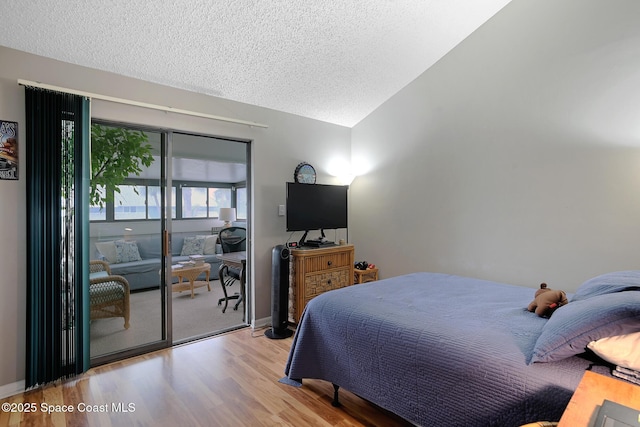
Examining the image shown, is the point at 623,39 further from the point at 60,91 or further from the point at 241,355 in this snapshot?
the point at 60,91

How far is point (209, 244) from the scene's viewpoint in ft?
19.5

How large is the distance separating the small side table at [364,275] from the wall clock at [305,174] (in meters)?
1.26

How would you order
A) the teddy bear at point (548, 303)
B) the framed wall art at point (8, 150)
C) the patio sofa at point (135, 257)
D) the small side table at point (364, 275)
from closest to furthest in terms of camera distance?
the teddy bear at point (548, 303)
the framed wall art at point (8, 150)
the patio sofa at point (135, 257)
the small side table at point (364, 275)

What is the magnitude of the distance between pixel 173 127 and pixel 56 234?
1.28 meters

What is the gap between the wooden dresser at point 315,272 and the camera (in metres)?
3.56

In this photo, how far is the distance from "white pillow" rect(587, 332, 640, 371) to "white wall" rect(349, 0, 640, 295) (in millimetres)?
1825

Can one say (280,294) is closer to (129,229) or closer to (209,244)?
(129,229)

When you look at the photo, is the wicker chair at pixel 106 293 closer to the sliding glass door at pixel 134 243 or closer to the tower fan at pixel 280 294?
the sliding glass door at pixel 134 243

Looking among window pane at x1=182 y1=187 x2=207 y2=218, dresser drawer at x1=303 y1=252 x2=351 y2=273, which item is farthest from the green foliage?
window pane at x1=182 y1=187 x2=207 y2=218

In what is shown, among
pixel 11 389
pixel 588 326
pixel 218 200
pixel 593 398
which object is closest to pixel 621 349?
pixel 588 326

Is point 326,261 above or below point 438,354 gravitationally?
above

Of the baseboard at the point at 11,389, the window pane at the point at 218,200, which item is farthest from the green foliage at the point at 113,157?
the window pane at the point at 218,200

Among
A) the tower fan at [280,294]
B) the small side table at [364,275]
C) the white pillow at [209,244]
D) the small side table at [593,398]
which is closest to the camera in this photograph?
the small side table at [593,398]

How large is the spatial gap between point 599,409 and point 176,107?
133 inches
